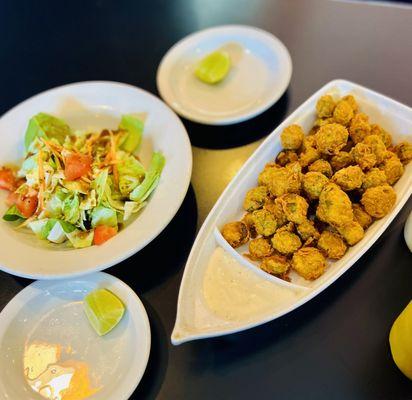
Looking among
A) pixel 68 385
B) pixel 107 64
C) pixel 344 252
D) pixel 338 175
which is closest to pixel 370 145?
pixel 338 175

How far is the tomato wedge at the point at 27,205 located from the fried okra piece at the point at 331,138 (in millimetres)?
962

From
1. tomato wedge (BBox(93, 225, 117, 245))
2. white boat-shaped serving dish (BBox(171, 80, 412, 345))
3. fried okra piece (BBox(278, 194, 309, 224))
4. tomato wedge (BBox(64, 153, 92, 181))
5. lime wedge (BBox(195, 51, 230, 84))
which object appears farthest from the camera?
lime wedge (BBox(195, 51, 230, 84))

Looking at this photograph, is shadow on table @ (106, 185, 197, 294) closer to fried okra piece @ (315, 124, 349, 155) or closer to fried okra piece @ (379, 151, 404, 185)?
fried okra piece @ (315, 124, 349, 155)

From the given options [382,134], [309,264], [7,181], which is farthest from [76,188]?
[382,134]

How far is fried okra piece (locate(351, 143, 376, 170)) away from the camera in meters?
1.25

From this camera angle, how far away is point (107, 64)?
207 centimetres

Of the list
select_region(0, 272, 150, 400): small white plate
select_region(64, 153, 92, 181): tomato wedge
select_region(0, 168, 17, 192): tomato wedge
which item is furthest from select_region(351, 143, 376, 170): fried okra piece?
select_region(0, 168, 17, 192): tomato wedge

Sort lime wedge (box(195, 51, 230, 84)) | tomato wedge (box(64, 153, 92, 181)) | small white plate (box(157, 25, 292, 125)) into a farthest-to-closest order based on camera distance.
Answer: lime wedge (box(195, 51, 230, 84)) < small white plate (box(157, 25, 292, 125)) < tomato wedge (box(64, 153, 92, 181))

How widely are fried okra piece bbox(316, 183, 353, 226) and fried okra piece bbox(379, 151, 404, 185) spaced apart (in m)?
0.17

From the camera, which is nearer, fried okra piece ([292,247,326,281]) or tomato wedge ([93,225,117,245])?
fried okra piece ([292,247,326,281])

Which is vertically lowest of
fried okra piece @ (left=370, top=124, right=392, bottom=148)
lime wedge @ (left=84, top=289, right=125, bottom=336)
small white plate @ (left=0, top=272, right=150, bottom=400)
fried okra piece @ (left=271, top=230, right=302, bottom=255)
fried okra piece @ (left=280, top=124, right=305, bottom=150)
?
small white plate @ (left=0, top=272, right=150, bottom=400)

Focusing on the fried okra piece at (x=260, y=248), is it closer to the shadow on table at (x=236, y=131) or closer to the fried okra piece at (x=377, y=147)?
the fried okra piece at (x=377, y=147)

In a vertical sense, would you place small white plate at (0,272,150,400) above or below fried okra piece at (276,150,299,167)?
below

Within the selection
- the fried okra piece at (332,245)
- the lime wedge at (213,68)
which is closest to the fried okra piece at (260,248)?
the fried okra piece at (332,245)
